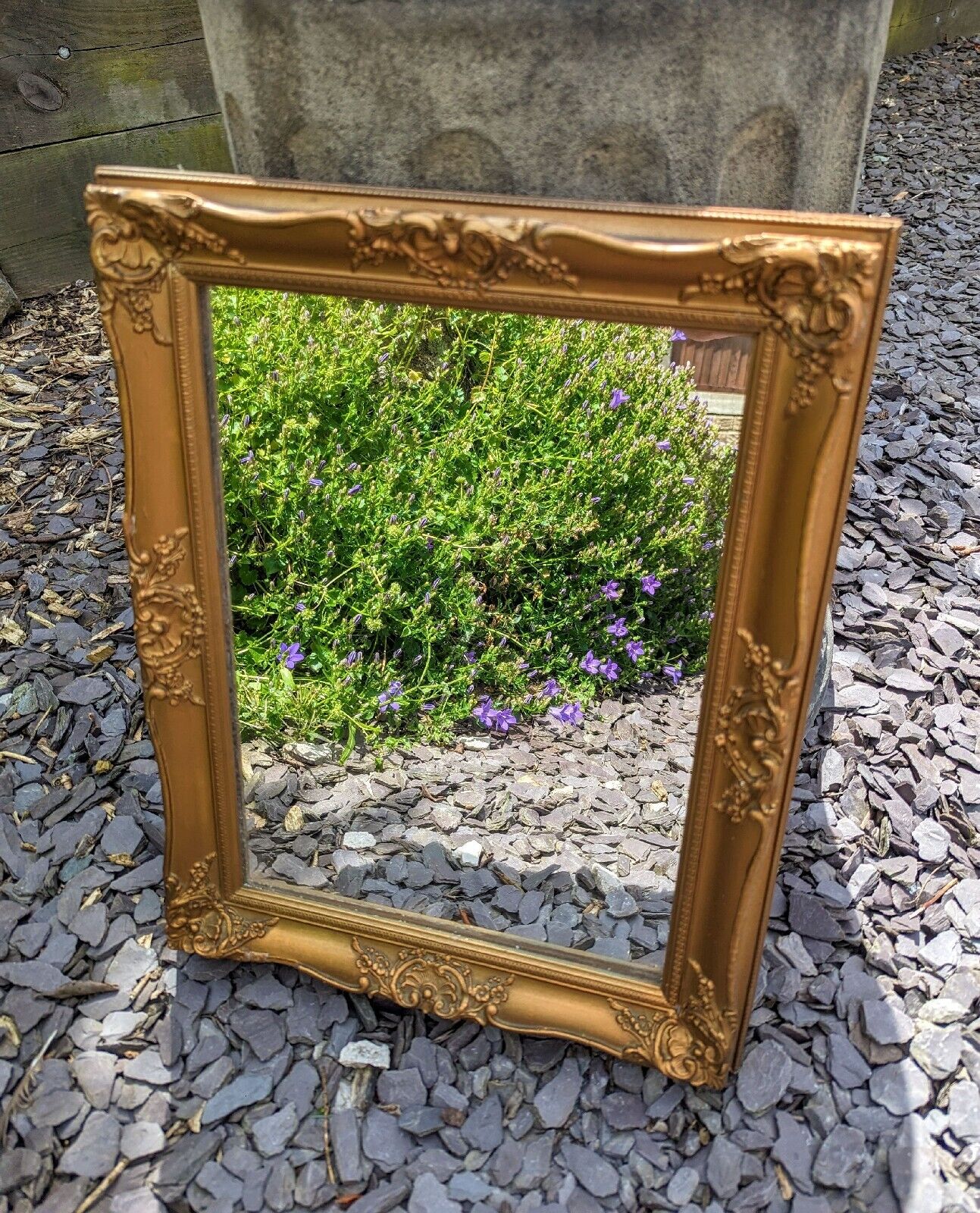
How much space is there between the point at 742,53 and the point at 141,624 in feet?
3.99

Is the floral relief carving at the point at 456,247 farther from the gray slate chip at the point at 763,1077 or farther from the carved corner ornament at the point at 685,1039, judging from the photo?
the gray slate chip at the point at 763,1077

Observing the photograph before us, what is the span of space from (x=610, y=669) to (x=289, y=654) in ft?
1.96

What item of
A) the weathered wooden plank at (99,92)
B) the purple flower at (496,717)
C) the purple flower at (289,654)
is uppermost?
the weathered wooden plank at (99,92)

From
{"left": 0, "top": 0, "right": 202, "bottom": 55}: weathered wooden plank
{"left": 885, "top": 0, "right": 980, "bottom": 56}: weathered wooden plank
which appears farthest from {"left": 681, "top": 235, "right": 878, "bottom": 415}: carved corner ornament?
{"left": 885, "top": 0, "right": 980, "bottom": 56}: weathered wooden plank

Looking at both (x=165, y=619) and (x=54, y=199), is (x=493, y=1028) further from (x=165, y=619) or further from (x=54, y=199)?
(x=54, y=199)

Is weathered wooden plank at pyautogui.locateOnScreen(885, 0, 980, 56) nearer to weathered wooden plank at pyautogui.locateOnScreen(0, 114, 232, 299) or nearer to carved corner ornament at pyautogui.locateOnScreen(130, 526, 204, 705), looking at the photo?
weathered wooden plank at pyautogui.locateOnScreen(0, 114, 232, 299)

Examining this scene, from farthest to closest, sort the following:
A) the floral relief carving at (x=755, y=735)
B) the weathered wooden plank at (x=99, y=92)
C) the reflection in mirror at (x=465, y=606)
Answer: the weathered wooden plank at (x=99, y=92), the reflection in mirror at (x=465, y=606), the floral relief carving at (x=755, y=735)

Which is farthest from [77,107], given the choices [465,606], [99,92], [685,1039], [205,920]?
[685,1039]

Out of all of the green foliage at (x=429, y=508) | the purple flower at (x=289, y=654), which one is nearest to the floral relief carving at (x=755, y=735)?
the green foliage at (x=429, y=508)

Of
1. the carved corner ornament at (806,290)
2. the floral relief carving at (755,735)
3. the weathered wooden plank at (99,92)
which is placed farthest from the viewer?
the weathered wooden plank at (99,92)

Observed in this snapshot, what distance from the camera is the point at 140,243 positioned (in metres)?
1.42

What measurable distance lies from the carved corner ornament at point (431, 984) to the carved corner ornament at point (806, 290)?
1.03 meters

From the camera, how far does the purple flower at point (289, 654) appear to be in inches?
74.2

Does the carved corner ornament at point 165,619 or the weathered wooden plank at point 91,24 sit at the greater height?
the weathered wooden plank at point 91,24
